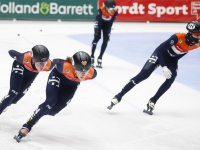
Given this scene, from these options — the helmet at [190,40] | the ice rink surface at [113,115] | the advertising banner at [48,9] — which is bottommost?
the advertising banner at [48,9]

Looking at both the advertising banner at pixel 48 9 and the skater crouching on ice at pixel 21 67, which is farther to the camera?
the advertising banner at pixel 48 9

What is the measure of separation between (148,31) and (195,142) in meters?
13.3

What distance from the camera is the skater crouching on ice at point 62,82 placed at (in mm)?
5300

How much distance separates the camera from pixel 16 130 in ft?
19.8

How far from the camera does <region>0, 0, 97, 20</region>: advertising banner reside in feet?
69.4

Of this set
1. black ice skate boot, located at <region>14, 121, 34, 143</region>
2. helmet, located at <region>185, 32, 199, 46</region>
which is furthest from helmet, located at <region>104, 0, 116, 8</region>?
black ice skate boot, located at <region>14, 121, 34, 143</region>

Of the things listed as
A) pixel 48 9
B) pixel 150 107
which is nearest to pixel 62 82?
pixel 150 107

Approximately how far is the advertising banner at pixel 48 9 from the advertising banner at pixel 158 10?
0.86m

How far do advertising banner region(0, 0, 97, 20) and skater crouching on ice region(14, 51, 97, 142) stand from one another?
52.6ft

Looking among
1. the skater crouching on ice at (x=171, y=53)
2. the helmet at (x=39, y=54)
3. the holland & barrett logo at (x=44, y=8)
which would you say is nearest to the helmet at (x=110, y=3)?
the skater crouching on ice at (x=171, y=53)

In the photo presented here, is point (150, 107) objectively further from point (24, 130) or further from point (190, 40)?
point (24, 130)

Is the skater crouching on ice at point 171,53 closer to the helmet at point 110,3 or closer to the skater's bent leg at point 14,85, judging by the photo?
the skater's bent leg at point 14,85

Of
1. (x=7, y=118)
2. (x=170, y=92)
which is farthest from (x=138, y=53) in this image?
(x=7, y=118)

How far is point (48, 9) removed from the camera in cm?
2139
